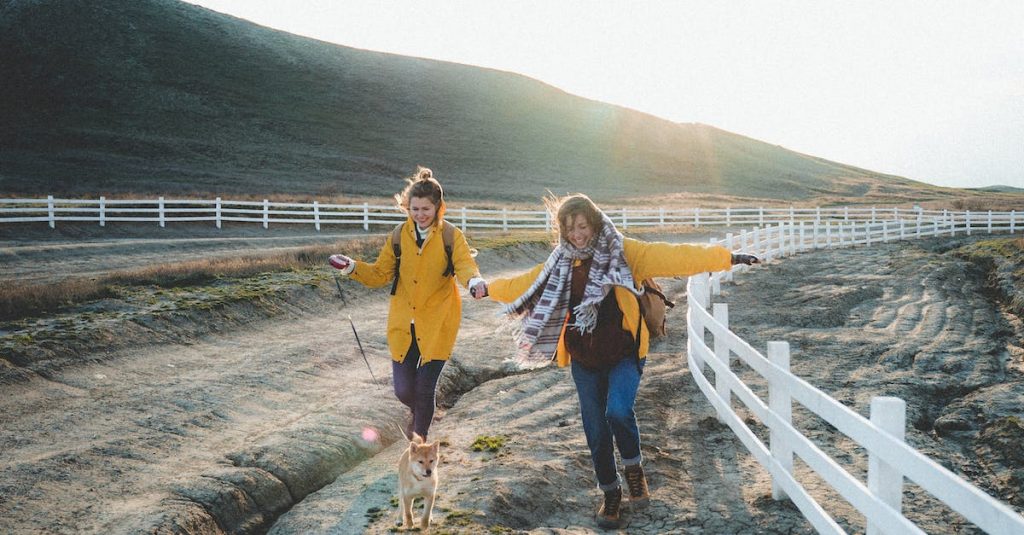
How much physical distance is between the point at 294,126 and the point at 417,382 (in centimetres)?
6834

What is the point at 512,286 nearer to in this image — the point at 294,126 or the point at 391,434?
the point at 391,434

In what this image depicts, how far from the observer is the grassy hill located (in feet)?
177

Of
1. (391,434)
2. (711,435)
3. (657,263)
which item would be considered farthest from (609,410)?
(391,434)

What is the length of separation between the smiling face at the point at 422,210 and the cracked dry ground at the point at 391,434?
1.76 metres

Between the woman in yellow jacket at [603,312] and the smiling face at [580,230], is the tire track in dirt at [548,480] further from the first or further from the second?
the smiling face at [580,230]

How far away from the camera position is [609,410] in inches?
172

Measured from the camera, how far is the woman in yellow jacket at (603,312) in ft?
14.2

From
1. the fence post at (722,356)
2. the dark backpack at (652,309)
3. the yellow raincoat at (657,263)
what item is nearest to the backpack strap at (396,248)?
the yellow raincoat at (657,263)

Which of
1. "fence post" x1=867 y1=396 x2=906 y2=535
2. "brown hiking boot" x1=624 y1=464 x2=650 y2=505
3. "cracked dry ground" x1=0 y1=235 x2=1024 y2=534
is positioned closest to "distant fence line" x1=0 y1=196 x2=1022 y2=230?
"cracked dry ground" x1=0 y1=235 x2=1024 y2=534

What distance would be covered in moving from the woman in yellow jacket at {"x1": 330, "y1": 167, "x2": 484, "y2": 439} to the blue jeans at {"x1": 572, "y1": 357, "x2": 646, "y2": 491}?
1019 mm

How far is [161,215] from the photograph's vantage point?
25.5 m

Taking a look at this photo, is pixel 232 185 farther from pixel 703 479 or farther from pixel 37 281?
pixel 703 479

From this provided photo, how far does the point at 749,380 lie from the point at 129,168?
51188 millimetres

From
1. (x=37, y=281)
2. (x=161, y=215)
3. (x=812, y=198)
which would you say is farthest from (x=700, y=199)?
(x=37, y=281)
